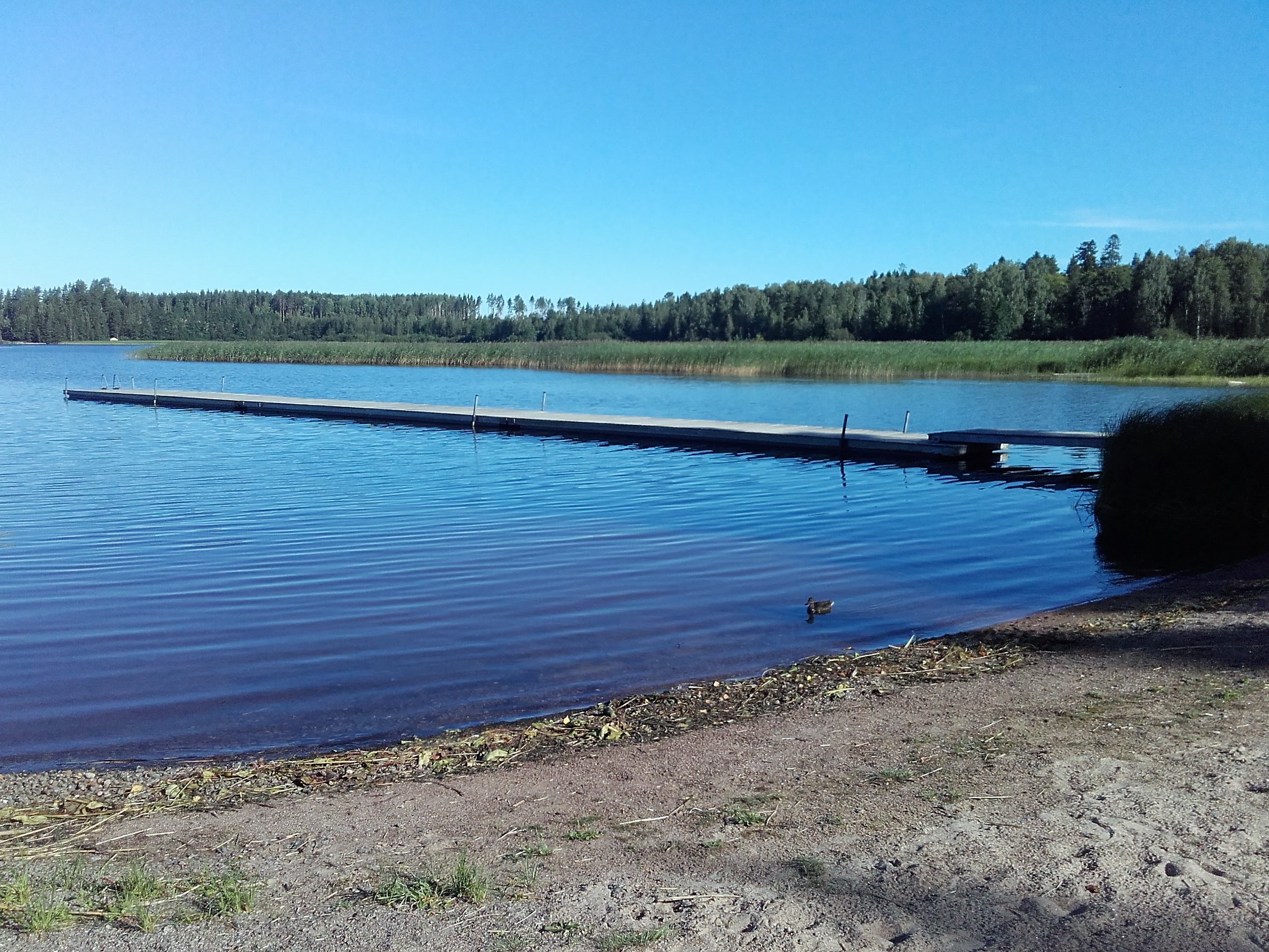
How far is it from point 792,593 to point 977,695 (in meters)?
3.40

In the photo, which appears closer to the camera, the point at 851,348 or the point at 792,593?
the point at 792,593

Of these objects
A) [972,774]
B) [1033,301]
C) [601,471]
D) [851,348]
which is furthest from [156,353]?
[972,774]

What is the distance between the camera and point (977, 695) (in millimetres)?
5242

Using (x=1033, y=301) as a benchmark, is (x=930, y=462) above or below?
below

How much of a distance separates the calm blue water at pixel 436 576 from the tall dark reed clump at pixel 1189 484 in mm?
732

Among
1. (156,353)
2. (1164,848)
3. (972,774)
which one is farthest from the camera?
(156,353)

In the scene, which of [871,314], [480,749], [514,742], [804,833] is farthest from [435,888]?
[871,314]

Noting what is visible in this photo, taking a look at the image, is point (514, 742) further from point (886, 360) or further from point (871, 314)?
point (871, 314)

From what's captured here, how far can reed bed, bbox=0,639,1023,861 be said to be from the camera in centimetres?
385

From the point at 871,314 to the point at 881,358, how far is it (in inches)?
1138

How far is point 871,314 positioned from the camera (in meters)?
72.4

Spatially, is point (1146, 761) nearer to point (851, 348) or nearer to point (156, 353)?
point (851, 348)

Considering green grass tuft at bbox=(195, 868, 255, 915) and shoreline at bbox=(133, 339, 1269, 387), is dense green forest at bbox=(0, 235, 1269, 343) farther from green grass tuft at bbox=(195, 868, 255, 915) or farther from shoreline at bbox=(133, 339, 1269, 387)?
green grass tuft at bbox=(195, 868, 255, 915)

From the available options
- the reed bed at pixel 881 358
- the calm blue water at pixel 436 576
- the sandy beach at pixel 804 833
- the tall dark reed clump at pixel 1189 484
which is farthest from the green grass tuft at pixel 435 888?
the reed bed at pixel 881 358
